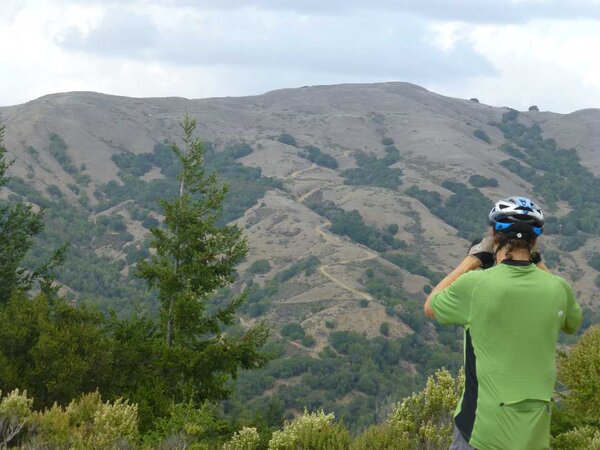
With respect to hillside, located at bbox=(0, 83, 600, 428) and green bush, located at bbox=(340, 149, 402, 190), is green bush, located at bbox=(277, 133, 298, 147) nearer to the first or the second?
hillside, located at bbox=(0, 83, 600, 428)

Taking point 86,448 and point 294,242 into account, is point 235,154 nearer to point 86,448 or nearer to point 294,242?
point 294,242

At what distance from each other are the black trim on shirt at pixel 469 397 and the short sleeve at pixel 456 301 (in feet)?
0.39

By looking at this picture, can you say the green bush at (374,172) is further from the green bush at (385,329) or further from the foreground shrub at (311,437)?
the foreground shrub at (311,437)

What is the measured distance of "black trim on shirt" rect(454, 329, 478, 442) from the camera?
3.98 metres

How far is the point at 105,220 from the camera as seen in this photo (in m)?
111

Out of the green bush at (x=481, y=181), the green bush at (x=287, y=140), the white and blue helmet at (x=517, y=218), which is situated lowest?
the green bush at (x=481, y=181)

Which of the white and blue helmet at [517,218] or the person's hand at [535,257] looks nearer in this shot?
the white and blue helmet at [517,218]

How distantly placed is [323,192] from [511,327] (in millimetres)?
114093

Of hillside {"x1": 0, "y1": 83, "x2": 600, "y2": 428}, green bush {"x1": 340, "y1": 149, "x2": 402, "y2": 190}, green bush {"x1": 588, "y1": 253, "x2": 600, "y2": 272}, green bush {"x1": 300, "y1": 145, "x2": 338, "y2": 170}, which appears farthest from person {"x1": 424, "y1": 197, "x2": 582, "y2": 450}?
green bush {"x1": 300, "y1": 145, "x2": 338, "y2": 170}

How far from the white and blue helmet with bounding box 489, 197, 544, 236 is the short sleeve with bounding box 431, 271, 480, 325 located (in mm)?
281

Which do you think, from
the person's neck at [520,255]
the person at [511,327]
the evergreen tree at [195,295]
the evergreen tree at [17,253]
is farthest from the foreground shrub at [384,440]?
the evergreen tree at [17,253]

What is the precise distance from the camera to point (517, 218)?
3.88 metres

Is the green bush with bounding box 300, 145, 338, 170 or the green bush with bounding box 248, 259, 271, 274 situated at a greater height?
the green bush with bounding box 300, 145, 338, 170

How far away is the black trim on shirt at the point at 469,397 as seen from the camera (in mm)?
3984
